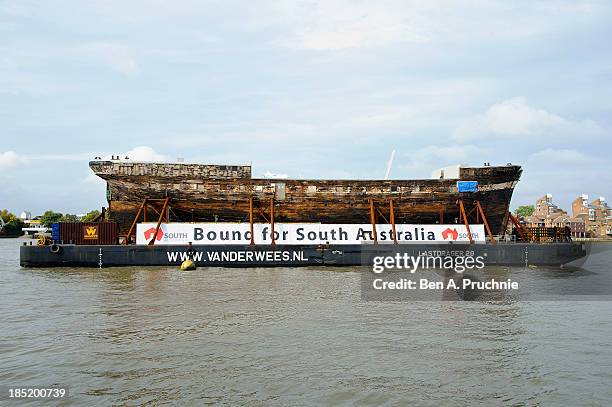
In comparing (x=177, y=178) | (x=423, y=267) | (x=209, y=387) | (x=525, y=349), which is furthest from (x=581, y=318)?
(x=177, y=178)

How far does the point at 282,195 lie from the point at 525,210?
521 ft

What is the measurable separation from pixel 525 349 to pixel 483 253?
23905 millimetres

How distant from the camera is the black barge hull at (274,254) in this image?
32688mm

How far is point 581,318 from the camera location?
52.0 feet

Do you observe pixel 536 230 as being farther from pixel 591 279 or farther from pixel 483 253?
pixel 591 279

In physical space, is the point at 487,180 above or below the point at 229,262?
above

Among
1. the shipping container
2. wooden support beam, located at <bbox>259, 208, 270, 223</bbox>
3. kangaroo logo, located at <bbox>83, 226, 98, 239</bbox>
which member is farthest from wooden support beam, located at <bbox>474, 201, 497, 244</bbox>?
kangaroo logo, located at <bbox>83, 226, 98, 239</bbox>

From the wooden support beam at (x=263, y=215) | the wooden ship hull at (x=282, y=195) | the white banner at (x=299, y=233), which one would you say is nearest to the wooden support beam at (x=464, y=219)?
the wooden ship hull at (x=282, y=195)

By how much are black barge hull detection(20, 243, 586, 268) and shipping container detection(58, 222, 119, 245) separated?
1067 mm

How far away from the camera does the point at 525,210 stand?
568ft

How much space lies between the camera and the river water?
916 centimetres

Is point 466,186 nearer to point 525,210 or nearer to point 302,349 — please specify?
point 302,349

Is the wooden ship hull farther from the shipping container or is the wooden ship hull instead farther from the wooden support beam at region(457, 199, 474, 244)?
the shipping container

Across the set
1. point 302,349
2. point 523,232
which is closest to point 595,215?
point 523,232
